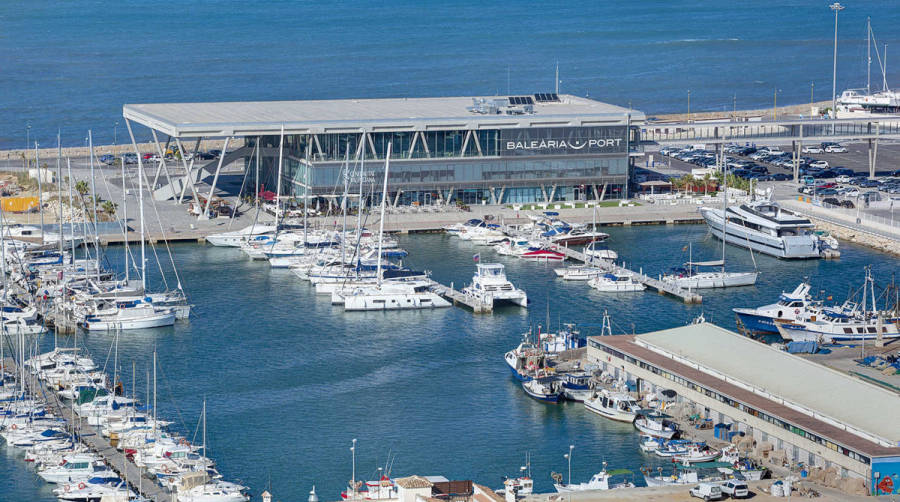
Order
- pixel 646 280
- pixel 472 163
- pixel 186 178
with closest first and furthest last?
pixel 646 280 < pixel 472 163 < pixel 186 178

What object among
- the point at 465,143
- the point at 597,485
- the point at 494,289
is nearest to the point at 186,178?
the point at 465,143

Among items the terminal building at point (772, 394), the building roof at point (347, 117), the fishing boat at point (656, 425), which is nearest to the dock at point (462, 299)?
the terminal building at point (772, 394)

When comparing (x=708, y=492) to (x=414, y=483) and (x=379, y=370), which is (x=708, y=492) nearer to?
(x=414, y=483)

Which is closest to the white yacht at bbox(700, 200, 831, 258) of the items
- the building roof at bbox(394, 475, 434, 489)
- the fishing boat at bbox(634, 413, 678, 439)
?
the fishing boat at bbox(634, 413, 678, 439)

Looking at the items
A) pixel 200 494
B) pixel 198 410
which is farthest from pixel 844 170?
pixel 200 494

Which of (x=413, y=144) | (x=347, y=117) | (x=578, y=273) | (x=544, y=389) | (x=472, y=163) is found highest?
(x=347, y=117)

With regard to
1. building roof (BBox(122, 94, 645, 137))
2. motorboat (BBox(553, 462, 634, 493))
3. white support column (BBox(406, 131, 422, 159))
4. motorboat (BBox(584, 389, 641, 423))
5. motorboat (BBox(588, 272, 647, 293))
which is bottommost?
motorboat (BBox(553, 462, 634, 493))

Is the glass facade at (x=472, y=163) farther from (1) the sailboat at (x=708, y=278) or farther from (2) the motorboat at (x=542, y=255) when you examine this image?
(1) the sailboat at (x=708, y=278)

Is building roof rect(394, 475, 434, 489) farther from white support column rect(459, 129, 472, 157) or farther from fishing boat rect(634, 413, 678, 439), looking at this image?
white support column rect(459, 129, 472, 157)
